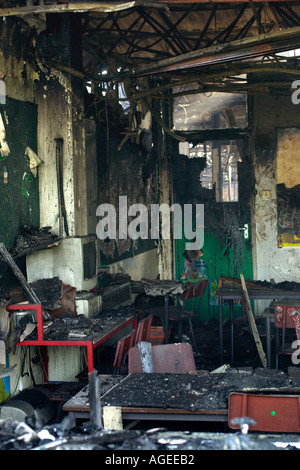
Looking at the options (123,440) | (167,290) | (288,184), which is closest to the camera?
(123,440)

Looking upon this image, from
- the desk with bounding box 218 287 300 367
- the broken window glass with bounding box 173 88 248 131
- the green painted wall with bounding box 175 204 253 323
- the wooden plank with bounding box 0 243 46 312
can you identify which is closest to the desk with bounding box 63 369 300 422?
the wooden plank with bounding box 0 243 46 312

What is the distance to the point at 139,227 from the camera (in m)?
8.76

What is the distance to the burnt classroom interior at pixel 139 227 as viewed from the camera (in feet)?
12.8

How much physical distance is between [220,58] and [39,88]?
6.49 ft

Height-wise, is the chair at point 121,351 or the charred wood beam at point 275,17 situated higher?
the charred wood beam at point 275,17

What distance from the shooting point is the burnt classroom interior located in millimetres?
3895

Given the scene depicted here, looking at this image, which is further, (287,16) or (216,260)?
(216,260)

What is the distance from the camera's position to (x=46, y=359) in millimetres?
6031

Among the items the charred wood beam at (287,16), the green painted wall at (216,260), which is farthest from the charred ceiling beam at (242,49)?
the green painted wall at (216,260)

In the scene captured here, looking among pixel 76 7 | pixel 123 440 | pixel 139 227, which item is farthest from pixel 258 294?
pixel 123 440

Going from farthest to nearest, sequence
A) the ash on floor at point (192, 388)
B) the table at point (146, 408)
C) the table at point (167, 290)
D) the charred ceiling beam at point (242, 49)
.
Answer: the table at point (167, 290)
the charred ceiling beam at point (242, 49)
the ash on floor at point (192, 388)
the table at point (146, 408)

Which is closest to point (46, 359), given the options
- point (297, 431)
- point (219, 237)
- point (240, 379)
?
point (240, 379)

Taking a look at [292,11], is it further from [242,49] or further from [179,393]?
[179,393]

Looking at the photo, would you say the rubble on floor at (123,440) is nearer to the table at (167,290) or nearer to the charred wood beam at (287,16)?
the table at (167,290)
